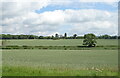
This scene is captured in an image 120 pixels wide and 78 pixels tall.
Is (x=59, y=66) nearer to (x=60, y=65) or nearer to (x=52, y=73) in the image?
(x=60, y=65)

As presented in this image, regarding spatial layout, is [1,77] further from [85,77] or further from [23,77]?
[85,77]

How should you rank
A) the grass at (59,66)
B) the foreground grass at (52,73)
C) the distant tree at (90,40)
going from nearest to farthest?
the foreground grass at (52,73) < the grass at (59,66) < the distant tree at (90,40)

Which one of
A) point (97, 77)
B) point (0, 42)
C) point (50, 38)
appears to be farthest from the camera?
point (50, 38)

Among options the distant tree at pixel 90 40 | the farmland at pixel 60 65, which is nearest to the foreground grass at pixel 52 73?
the farmland at pixel 60 65

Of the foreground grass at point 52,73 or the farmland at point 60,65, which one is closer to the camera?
the foreground grass at point 52,73

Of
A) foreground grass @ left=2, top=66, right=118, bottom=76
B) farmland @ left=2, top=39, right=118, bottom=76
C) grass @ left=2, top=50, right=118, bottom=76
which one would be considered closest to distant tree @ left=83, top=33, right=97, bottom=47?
farmland @ left=2, top=39, right=118, bottom=76

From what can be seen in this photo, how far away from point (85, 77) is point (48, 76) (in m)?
1.51

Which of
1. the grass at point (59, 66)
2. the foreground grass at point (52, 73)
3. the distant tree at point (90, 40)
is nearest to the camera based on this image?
the foreground grass at point (52, 73)

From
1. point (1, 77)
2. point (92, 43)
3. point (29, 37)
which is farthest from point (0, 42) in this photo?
point (1, 77)

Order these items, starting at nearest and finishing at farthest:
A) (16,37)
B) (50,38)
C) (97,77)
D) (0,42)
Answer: (97,77) < (0,42) < (16,37) < (50,38)

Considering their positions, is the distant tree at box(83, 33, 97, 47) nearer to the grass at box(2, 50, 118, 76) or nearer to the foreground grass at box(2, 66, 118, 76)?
the grass at box(2, 50, 118, 76)

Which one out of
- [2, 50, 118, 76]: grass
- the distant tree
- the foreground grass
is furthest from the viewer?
the distant tree

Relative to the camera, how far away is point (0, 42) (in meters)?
48.0

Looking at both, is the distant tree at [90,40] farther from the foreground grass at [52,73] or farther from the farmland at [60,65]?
the foreground grass at [52,73]
